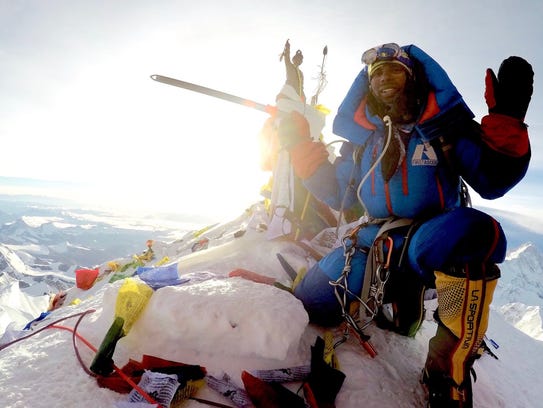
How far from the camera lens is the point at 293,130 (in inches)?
145

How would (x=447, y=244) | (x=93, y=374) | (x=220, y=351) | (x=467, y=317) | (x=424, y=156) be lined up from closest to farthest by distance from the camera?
(x=93, y=374) < (x=467, y=317) < (x=447, y=244) < (x=220, y=351) < (x=424, y=156)

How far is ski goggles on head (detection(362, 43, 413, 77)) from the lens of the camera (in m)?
2.82

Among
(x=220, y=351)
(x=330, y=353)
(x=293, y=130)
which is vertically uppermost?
(x=293, y=130)

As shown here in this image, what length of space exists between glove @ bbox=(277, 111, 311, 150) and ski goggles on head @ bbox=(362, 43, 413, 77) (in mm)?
987

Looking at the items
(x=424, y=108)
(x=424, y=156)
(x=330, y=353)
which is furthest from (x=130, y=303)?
(x=424, y=108)

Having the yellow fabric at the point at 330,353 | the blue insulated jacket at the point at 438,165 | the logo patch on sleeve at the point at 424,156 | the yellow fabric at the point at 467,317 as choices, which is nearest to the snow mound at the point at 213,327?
the yellow fabric at the point at 330,353

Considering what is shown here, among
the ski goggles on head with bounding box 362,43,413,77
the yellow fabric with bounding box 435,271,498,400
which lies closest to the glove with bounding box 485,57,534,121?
the ski goggles on head with bounding box 362,43,413,77

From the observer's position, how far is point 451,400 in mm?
2068

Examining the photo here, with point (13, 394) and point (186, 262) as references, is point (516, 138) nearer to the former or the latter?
point (13, 394)

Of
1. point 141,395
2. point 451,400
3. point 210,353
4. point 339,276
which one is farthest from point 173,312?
point 451,400

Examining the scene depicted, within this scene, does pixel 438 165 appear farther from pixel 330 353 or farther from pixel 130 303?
pixel 130 303

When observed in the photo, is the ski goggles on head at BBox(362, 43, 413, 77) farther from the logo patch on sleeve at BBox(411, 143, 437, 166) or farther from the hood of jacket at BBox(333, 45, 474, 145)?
the logo patch on sleeve at BBox(411, 143, 437, 166)

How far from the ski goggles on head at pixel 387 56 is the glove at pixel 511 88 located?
0.76 meters

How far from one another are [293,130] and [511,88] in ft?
6.93
